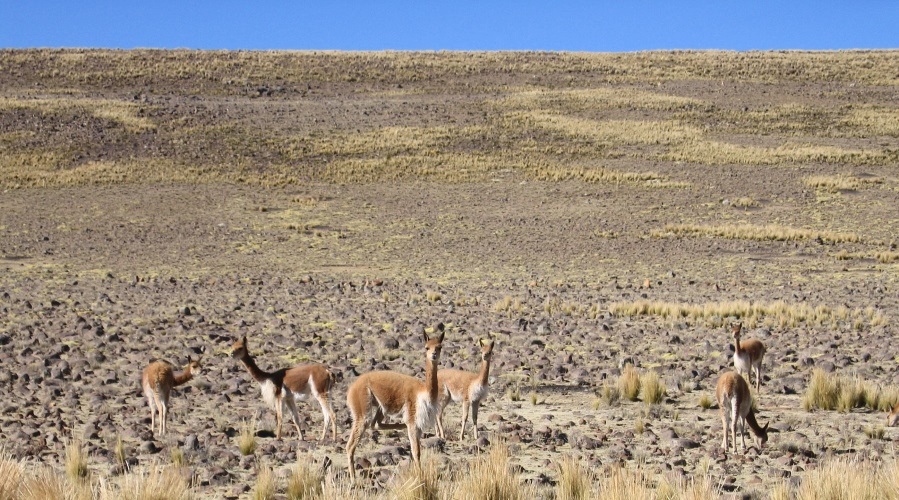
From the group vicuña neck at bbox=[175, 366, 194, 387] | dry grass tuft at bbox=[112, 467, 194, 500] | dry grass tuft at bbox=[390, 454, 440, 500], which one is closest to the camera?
dry grass tuft at bbox=[112, 467, 194, 500]

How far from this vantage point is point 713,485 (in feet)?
24.2

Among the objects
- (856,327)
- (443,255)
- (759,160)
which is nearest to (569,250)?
(443,255)

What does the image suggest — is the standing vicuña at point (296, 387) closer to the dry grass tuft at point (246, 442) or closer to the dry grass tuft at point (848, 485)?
the dry grass tuft at point (246, 442)

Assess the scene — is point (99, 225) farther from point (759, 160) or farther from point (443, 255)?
point (759, 160)

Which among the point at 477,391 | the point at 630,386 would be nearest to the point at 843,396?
the point at 630,386

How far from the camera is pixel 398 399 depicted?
7.91 metres

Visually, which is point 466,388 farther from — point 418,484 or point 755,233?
point 755,233

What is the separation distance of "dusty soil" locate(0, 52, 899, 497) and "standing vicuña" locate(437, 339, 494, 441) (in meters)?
0.30

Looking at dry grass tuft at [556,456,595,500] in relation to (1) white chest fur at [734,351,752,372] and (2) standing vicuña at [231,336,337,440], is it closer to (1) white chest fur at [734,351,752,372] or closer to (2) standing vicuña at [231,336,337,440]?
(2) standing vicuña at [231,336,337,440]

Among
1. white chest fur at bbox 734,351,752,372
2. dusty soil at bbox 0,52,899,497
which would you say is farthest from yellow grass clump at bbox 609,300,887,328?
white chest fur at bbox 734,351,752,372

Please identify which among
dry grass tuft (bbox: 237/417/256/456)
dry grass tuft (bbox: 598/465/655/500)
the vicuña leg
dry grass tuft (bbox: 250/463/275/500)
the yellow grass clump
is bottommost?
dry grass tuft (bbox: 250/463/275/500)

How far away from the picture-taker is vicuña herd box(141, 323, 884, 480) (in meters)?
7.79

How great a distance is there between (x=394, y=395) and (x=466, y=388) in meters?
1.53

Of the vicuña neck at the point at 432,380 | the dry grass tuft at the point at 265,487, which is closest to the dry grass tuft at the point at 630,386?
the vicuña neck at the point at 432,380
